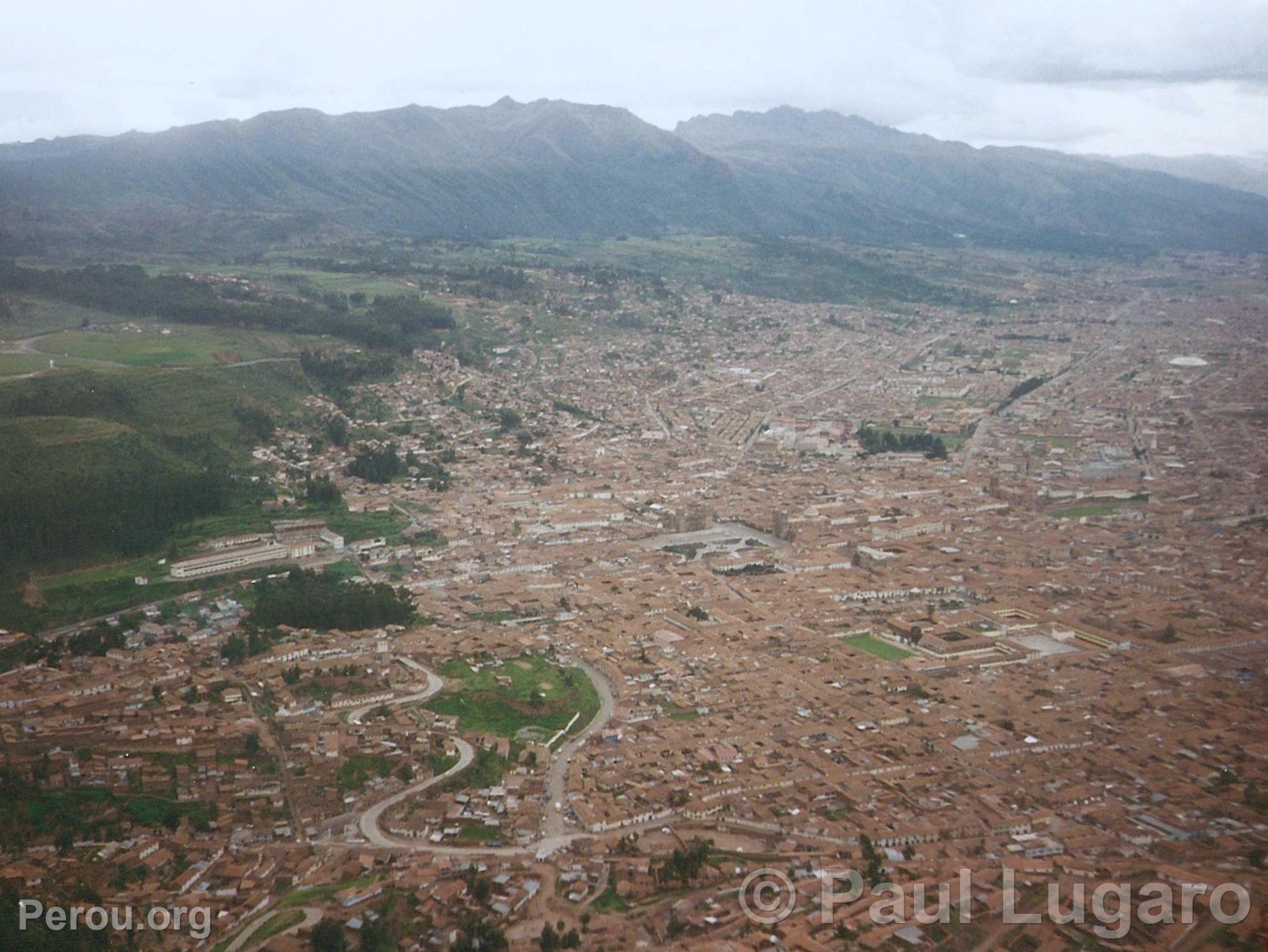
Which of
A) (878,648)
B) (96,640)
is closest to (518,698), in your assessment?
(878,648)

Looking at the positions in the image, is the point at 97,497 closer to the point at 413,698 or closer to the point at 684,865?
the point at 413,698

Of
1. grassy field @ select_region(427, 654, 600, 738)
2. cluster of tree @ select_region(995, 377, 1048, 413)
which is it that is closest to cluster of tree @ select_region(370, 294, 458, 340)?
cluster of tree @ select_region(995, 377, 1048, 413)

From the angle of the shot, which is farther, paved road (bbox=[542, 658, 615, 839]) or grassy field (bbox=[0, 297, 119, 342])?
grassy field (bbox=[0, 297, 119, 342])

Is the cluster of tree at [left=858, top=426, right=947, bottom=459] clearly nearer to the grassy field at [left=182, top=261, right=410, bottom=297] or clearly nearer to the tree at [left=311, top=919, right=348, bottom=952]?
the grassy field at [left=182, top=261, right=410, bottom=297]

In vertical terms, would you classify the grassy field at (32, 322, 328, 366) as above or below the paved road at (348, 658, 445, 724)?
above

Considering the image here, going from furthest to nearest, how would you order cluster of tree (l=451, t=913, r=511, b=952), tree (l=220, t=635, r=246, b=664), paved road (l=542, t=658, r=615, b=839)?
1. tree (l=220, t=635, r=246, b=664)
2. paved road (l=542, t=658, r=615, b=839)
3. cluster of tree (l=451, t=913, r=511, b=952)

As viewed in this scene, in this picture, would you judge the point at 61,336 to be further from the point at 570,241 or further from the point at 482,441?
the point at 570,241

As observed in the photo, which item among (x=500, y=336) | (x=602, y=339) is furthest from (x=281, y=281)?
(x=602, y=339)
